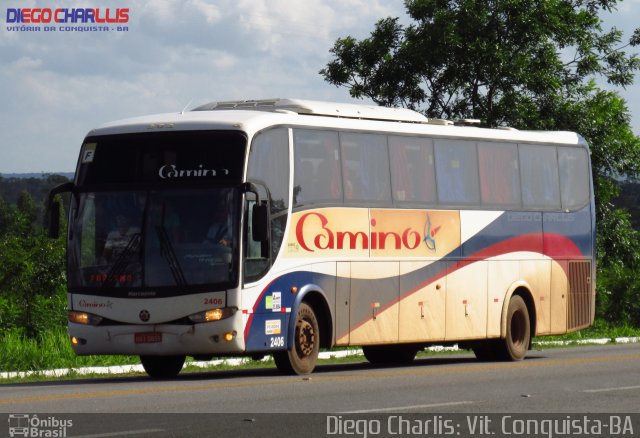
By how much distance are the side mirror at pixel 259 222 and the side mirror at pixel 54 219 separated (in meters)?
2.80

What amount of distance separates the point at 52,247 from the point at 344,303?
11.6 m

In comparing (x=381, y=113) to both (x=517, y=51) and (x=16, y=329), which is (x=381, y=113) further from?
(x=517, y=51)

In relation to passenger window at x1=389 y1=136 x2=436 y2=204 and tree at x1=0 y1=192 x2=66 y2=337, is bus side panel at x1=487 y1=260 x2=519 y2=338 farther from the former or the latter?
tree at x1=0 y1=192 x2=66 y2=337

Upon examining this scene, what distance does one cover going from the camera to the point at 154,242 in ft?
63.6

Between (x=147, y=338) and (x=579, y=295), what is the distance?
411 inches

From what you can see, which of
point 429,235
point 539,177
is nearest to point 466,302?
point 429,235

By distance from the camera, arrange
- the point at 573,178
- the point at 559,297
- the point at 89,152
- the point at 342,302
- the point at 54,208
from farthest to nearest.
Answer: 1. the point at 573,178
2. the point at 559,297
3. the point at 342,302
4. the point at 54,208
5. the point at 89,152

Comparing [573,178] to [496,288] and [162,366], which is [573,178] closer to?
[496,288]

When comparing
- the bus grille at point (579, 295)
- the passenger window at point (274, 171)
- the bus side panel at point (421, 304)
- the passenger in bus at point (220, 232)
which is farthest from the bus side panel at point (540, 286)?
the passenger in bus at point (220, 232)

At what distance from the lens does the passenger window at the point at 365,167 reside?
21.7 m

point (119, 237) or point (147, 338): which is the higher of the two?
point (119, 237)

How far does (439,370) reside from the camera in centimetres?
2083
